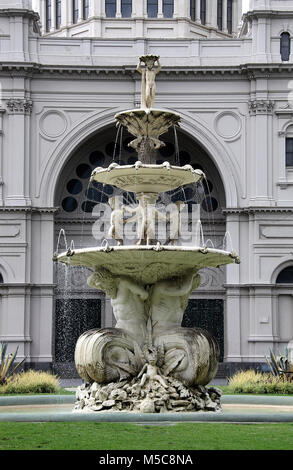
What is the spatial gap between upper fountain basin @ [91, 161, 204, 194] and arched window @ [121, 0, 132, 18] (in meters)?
38.3

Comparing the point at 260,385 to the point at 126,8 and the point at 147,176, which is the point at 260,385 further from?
the point at 126,8

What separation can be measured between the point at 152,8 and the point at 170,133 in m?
8.89

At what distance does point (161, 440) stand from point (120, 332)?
212 inches

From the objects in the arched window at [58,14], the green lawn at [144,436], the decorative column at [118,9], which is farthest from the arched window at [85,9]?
the green lawn at [144,436]

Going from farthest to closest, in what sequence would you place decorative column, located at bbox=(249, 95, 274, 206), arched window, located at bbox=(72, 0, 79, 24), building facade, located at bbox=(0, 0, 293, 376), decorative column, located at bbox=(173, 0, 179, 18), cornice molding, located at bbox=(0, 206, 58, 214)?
1. arched window, located at bbox=(72, 0, 79, 24)
2. decorative column, located at bbox=(173, 0, 179, 18)
3. decorative column, located at bbox=(249, 95, 274, 206)
4. building facade, located at bbox=(0, 0, 293, 376)
5. cornice molding, located at bbox=(0, 206, 58, 214)

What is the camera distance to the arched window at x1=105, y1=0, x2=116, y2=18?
60831 mm

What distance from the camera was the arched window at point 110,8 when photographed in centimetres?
6083

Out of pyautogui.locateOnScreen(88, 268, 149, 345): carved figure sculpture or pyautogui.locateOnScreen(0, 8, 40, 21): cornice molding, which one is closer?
pyautogui.locateOnScreen(88, 268, 149, 345): carved figure sculpture

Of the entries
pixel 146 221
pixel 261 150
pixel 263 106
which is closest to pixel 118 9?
pixel 263 106

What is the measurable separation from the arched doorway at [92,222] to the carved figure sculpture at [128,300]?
3029cm

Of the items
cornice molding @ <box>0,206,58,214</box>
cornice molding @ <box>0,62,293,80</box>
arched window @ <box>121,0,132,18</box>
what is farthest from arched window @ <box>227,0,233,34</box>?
cornice molding @ <box>0,206,58,214</box>

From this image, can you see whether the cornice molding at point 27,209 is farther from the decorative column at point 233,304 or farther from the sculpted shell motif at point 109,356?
the sculpted shell motif at point 109,356

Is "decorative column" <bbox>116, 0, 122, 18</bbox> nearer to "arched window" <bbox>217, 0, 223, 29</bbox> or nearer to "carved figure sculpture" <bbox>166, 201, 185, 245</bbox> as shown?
"arched window" <bbox>217, 0, 223, 29</bbox>

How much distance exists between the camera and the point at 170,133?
55.2 metres
